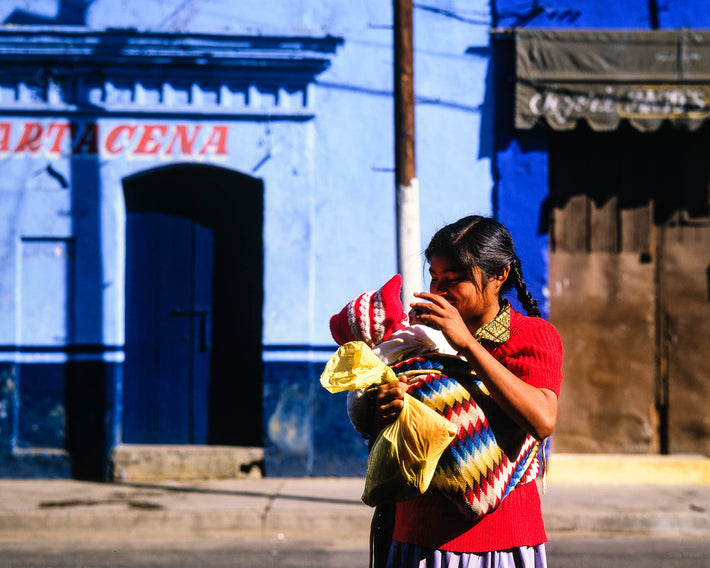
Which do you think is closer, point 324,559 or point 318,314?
point 324,559

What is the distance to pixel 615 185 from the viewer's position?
27.2 feet

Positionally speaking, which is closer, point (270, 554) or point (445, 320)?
point (445, 320)

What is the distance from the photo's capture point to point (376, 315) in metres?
2.07

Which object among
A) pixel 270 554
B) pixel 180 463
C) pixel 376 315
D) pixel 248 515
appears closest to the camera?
pixel 376 315

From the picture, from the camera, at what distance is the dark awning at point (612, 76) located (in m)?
8.05

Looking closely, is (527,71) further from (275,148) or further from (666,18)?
(275,148)

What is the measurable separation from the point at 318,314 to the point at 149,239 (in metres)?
1.84

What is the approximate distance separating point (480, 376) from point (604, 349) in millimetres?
6889

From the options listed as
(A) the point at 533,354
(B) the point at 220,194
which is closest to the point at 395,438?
(A) the point at 533,354

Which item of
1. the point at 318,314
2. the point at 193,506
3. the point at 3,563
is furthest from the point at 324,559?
the point at 318,314

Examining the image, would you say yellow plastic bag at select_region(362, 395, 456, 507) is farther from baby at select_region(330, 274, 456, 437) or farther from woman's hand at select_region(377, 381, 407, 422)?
baby at select_region(330, 274, 456, 437)

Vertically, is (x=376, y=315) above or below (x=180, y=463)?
above

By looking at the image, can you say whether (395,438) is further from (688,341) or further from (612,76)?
(688,341)

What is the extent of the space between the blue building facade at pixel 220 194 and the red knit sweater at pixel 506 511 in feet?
19.6
